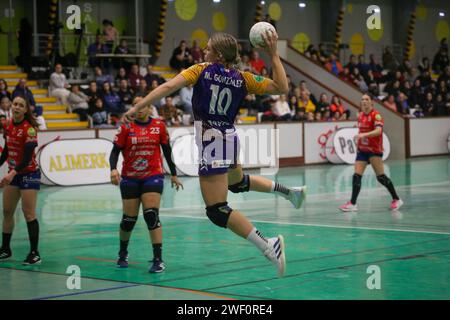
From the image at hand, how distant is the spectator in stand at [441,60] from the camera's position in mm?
41156

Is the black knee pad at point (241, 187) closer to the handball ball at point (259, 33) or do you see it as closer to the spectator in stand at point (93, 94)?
the handball ball at point (259, 33)

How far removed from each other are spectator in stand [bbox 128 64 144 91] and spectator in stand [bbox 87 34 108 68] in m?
1.45

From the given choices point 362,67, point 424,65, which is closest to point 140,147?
point 362,67

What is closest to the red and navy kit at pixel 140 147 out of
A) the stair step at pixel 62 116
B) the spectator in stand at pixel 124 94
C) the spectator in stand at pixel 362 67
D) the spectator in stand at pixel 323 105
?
the stair step at pixel 62 116

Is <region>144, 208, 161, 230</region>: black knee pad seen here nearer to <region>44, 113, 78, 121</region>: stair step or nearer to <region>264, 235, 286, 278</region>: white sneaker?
<region>264, 235, 286, 278</region>: white sneaker

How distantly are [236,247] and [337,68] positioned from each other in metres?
24.4

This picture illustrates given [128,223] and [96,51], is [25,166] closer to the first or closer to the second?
[128,223]

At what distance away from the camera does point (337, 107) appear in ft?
101

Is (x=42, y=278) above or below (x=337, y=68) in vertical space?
below

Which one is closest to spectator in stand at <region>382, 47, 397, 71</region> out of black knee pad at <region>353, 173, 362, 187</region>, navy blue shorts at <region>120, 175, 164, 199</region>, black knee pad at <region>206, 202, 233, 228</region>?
black knee pad at <region>353, 173, 362, 187</region>

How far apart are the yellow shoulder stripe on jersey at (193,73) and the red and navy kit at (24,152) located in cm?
292
